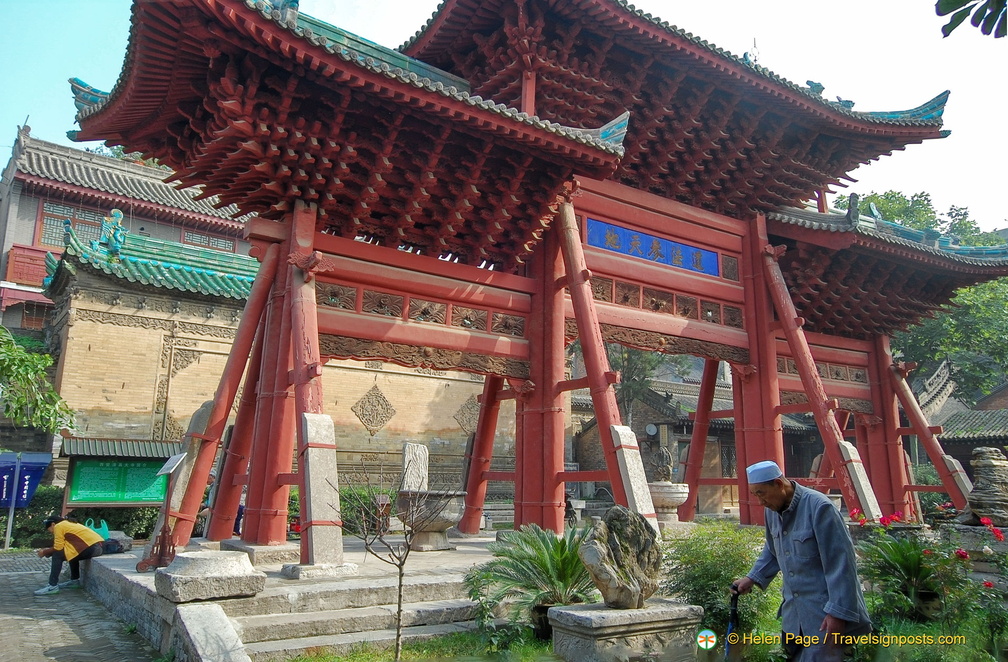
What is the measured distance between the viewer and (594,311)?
9.49 meters

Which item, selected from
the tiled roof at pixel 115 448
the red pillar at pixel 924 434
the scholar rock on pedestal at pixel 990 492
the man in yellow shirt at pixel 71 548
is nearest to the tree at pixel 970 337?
the red pillar at pixel 924 434

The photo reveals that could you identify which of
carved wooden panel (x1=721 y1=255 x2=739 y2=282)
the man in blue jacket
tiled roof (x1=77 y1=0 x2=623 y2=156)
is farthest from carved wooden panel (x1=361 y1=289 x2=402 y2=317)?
carved wooden panel (x1=721 y1=255 x2=739 y2=282)

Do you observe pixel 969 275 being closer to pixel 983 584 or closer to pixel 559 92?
pixel 559 92

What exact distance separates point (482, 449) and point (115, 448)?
310 inches

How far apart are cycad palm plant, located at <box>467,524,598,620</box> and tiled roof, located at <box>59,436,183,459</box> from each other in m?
9.85

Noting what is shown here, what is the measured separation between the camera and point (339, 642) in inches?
215

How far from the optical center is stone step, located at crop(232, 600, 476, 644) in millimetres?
5363

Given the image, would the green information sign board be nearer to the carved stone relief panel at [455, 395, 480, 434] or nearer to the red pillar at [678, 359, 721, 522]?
the carved stone relief panel at [455, 395, 480, 434]

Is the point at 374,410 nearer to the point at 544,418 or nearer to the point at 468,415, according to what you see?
the point at 468,415

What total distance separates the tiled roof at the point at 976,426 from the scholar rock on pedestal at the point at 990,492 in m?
17.1

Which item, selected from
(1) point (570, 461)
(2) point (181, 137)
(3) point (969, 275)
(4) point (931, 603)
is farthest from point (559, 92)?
(1) point (570, 461)

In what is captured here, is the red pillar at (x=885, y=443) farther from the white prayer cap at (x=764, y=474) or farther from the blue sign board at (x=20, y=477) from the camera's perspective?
the blue sign board at (x=20, y=477)

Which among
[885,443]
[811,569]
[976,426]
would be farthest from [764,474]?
[976,426]

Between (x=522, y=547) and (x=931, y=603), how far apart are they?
3348 millimetres
